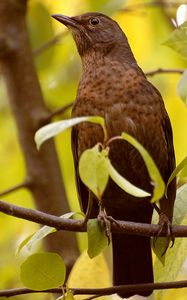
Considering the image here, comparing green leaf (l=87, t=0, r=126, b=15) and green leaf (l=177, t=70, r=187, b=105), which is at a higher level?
green leaf (l=177, t=70, r=187, b=105)

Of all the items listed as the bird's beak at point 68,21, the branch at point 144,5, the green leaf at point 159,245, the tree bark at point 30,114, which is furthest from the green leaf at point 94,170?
the branch at point 144,5

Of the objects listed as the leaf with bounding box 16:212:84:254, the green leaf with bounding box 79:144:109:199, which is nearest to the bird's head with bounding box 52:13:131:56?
the leaf with bounding box 16:212:84:254

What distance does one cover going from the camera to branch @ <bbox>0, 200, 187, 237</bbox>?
2.88 meters

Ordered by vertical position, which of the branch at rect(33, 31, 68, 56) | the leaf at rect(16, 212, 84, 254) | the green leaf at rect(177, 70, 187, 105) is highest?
the green leaf at rect(177, 70, 187, 105)

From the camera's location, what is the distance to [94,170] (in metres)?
2.64

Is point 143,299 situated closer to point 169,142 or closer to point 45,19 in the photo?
point 169,142

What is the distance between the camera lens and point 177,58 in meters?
5.63

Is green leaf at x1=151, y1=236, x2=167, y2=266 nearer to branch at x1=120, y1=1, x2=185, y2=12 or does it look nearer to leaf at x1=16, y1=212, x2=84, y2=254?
leaf at x1=16, y1=212, x2=84, y2=254

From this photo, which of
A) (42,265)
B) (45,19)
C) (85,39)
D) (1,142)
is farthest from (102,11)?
(42,265)

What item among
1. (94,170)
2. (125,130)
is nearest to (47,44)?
(125,130)

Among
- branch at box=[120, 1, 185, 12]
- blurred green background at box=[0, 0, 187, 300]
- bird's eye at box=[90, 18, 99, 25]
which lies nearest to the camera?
bird's eye at box=[90, 18, 99, 25]

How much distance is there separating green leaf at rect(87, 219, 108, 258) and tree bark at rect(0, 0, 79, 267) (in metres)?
1.55

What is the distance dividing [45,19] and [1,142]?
1142mm

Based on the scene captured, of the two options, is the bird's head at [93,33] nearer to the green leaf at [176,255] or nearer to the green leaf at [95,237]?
the green leaf at [176,255]
